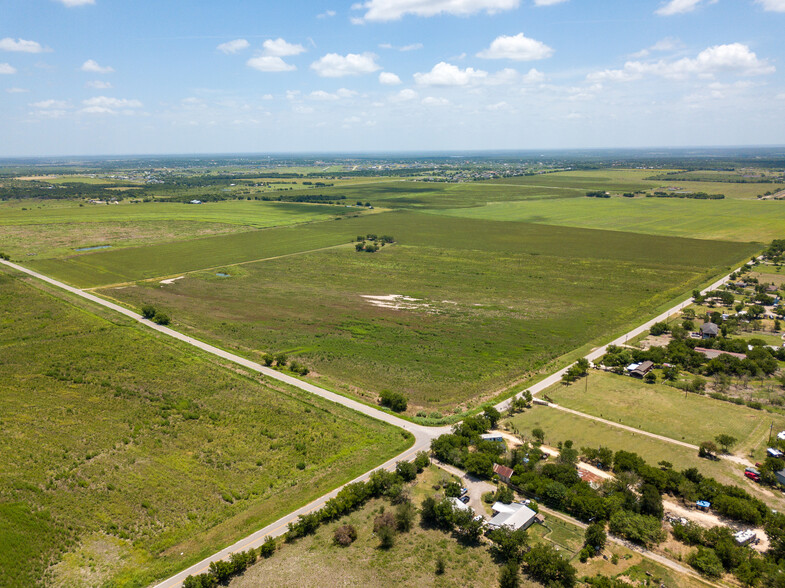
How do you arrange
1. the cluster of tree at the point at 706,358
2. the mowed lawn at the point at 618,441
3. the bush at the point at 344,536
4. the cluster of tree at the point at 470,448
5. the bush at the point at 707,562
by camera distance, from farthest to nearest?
the cluster of tree at the point at 706,358 < the cluster of tree at the point at 470,448 < the mowed lawn at the point at 618,441 < the bush at the point at 344,536 < the bush at the point at 707,562

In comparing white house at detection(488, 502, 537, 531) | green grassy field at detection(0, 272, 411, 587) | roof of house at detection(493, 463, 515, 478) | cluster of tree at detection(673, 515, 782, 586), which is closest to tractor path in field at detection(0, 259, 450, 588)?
green grassy field at detection(0, 272, 411, 587)


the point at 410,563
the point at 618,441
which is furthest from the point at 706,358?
the point at 410,563

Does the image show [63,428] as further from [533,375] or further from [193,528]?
[533,375]

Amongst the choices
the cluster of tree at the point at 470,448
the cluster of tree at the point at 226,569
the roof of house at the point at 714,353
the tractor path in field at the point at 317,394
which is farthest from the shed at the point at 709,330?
the cluster of tree at the point at 226,569

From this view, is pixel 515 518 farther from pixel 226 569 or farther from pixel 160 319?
pixel 160 319

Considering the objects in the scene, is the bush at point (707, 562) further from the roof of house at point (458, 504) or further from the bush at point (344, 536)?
the bush at point (344, 536)

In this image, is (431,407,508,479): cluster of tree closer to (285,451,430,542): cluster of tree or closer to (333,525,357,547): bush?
(285,451,430,542): cluster of tree
